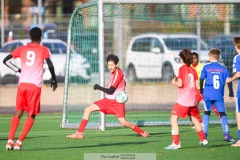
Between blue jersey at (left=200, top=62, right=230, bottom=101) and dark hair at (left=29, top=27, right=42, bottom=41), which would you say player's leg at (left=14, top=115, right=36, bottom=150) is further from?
blue jersey at (left=200, top=62, right=230, bottom=101)

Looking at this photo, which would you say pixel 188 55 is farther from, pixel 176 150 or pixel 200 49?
pixel 200 49

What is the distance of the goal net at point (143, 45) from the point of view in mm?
20625

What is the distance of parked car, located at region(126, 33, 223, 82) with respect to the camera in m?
26.0

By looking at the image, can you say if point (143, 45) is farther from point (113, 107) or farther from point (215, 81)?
point (215, 81)

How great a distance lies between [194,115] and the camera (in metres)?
15.1

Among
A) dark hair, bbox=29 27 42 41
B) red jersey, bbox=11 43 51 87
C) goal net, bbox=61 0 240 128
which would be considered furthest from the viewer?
goal net, bbox=61 0 240 128

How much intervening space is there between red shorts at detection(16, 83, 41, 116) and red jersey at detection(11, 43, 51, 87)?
3.6 inches

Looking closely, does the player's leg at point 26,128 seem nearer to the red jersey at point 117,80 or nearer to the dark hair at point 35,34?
the dark hair at point 35,34

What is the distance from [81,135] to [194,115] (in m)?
2.81

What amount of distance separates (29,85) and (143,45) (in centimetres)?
1228

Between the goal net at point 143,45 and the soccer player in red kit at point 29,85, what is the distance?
4578 millimetres

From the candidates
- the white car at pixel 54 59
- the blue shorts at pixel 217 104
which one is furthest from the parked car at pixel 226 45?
the blue shorts at pixel 217 104

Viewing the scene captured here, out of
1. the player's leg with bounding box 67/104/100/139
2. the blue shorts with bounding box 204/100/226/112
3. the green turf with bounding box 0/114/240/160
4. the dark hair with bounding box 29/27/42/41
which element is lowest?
the green turf with bounding box 0/114/240/160

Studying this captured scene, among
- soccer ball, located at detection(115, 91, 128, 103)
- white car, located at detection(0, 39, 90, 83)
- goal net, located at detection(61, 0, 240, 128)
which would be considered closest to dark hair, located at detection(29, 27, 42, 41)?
soccer ball, located at detection(115, 91, 128, 103)
